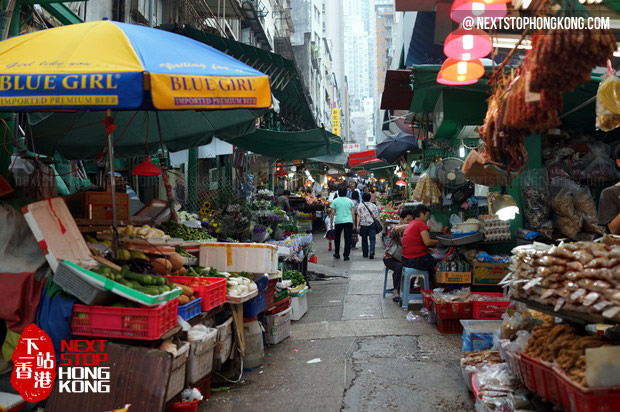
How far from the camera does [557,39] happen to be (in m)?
2.88

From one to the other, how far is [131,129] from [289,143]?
146 inches

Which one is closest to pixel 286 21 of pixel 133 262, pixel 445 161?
pixel 445 161

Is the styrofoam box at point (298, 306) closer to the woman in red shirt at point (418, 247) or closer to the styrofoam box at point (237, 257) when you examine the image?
the woman in red shirt at point (418, 247)

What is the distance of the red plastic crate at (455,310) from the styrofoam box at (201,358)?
351 cm

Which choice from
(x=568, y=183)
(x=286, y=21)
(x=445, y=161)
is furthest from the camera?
(x=286, y=21)

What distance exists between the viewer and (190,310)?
4664mm

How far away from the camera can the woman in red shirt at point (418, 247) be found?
8.42 meters

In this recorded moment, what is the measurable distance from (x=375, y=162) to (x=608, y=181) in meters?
18.4

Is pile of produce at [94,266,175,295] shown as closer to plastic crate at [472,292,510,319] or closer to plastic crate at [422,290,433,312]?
plastic crate at [472,292,510,319]

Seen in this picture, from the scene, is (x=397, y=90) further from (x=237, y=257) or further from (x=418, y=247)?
(x=237, y=257)

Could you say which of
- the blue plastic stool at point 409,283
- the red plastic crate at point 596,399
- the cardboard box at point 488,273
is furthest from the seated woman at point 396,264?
the red plastic crate at point 596,399

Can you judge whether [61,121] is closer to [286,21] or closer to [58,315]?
[58,315]

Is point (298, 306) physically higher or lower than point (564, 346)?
lower

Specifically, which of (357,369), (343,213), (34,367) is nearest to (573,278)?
(357,369)
